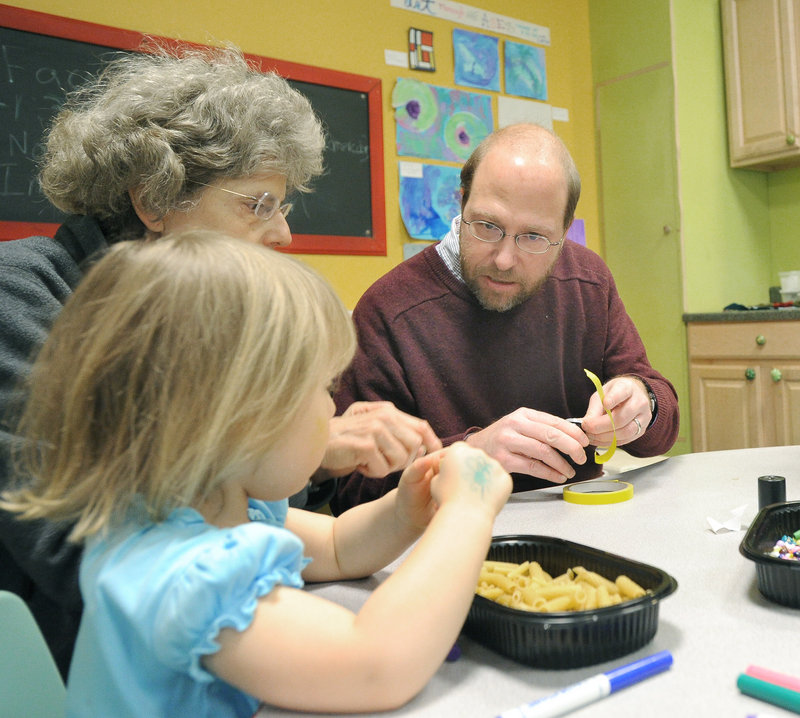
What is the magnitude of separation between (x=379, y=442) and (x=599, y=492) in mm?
391

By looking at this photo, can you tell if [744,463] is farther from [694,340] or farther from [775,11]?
[775,11]

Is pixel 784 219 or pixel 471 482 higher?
pixel 784 219

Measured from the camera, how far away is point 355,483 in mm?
1375

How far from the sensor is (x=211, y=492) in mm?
727

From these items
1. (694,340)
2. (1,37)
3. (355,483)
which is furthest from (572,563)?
(694,340)

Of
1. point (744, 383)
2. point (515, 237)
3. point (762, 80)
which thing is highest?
point (762, 80)

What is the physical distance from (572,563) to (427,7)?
114 inches

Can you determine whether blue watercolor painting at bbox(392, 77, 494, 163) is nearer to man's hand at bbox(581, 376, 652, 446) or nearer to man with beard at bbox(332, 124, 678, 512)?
man with beard at bbox(332, 124, 678, 512)

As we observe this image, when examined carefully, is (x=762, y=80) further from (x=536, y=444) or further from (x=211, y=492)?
(x=211, y=492)

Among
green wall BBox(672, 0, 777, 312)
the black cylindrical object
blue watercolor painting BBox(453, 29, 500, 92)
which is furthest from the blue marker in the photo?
green wall BBox(672, 0, 777, 312)

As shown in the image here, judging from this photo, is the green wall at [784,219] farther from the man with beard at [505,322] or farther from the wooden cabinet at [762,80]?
the man with beard at [505,322]

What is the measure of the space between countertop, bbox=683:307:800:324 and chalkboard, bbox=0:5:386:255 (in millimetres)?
1508

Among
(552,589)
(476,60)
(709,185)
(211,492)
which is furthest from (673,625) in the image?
(709,185)

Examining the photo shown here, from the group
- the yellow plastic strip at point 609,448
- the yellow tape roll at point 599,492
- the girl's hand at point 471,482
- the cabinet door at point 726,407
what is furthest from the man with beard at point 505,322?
the cabinet door at point 726,407
